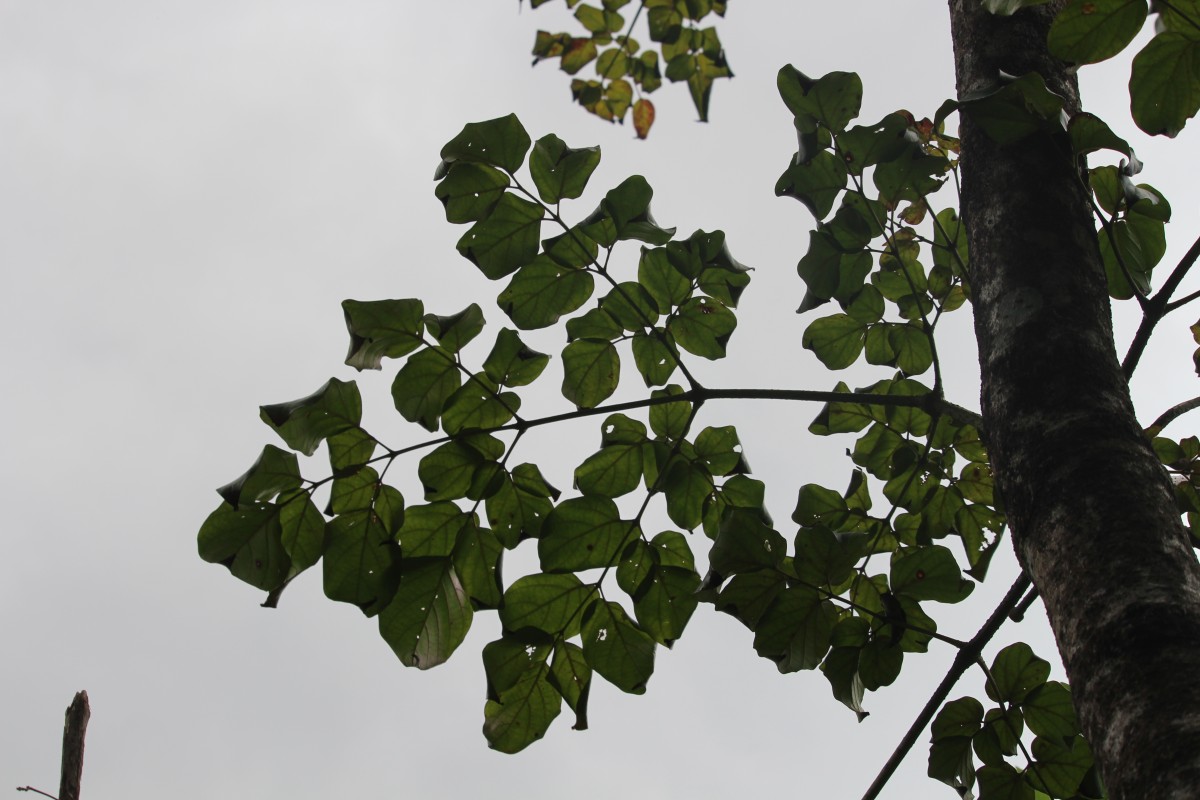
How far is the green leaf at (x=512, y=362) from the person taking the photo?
5.69ft

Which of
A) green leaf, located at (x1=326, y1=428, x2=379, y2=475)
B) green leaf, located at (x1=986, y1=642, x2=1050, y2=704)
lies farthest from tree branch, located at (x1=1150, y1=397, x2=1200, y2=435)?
green leaf, located at (x1=326, y1=428, x2=379, y2=475)

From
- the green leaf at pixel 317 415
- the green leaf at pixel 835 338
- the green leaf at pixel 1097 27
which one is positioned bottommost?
the green leaf at pixel 317 415

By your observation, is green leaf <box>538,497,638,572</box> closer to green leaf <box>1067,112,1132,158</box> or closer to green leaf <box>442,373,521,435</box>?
green leaf <box>442,373,521,435</box>

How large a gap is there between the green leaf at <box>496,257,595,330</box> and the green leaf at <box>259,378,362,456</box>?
0.37 metres

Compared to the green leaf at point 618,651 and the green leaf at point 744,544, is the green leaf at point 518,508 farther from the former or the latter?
the green leaf at point 744,544

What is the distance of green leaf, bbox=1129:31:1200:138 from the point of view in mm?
1268

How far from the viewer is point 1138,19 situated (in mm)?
1240

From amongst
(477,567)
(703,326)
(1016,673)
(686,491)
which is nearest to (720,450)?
(686,491)

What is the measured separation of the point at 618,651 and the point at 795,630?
337 mm

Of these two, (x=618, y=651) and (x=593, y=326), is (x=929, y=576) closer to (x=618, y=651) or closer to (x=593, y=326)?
(x=618, y=651)

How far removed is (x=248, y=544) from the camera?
160cm

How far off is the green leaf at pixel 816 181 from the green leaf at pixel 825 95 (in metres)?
0.07

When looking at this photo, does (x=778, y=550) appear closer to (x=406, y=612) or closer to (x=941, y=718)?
(x=941, y=718)

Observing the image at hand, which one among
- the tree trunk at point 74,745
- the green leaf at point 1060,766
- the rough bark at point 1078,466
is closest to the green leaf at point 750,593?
the rough bark at point 1078,466
